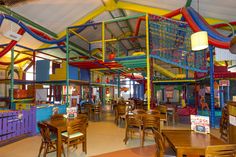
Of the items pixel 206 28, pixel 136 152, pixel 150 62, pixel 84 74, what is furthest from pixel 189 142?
pixel 84 74

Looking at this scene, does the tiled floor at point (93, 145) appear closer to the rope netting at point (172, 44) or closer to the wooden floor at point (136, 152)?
the wooden floor at point (136, 152)

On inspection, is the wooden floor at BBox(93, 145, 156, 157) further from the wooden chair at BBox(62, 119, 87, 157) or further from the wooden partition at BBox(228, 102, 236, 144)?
the wooden partition at BBox(228, 102, 236, 144)

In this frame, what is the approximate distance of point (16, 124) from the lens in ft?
18.8

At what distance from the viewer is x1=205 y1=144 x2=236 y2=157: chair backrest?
2.23 m

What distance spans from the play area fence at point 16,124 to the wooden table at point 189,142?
4.69 m

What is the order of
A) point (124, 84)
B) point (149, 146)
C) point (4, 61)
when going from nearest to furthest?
1. point (149, 146)
2. point (4, 61)
3. point (124, 84)

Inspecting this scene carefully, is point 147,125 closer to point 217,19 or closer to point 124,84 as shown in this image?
point 217,19

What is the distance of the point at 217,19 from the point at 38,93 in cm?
923

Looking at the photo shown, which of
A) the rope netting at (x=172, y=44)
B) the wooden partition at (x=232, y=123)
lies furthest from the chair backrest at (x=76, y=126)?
the rope netting at (x=172, y=44)

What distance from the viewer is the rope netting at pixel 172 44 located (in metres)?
6.52

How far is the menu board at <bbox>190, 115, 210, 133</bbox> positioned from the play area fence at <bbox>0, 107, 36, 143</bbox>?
5.18 meters

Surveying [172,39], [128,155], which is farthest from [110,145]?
[172,39]

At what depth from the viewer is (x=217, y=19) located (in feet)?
24.3

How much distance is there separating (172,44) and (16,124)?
20.0ft
